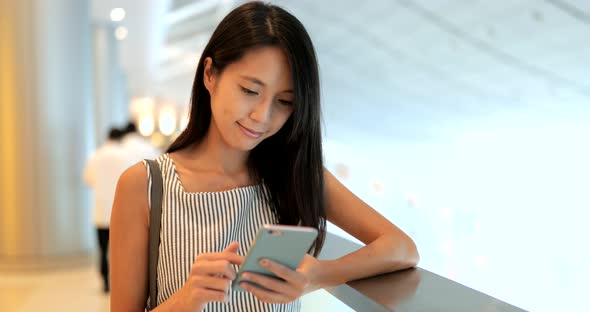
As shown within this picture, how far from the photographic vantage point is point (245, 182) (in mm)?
1553

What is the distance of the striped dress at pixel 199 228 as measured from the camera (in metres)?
1.37

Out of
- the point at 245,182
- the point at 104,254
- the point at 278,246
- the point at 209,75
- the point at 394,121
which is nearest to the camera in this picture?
the point at 278,246

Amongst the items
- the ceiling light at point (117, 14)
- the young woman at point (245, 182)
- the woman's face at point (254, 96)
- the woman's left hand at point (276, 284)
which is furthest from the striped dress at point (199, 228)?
the ceiling light at point (117, 14)

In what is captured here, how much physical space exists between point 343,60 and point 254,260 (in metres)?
16.5

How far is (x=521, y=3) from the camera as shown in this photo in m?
12.5

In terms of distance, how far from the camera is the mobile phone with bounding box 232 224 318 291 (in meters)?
0.97

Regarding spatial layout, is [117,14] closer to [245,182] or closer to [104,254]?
[104,254]

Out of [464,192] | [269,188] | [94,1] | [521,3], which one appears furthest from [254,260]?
[464,192]

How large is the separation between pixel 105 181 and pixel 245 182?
4.40 m

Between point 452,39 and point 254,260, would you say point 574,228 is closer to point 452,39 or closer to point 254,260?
point 452,39

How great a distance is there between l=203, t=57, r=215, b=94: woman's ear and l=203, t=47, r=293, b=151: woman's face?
44 millimetres

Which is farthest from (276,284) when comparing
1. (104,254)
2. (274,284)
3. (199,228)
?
(104,254)

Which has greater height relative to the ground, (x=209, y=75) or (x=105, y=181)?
(x=209, y=75)

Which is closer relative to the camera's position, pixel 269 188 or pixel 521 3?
pixel 269 188
